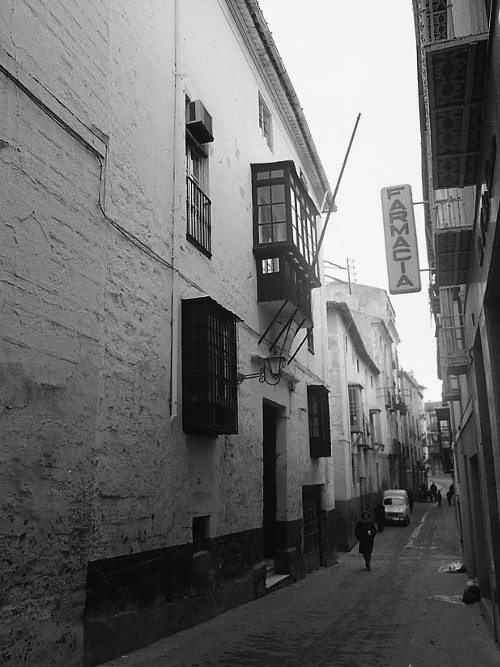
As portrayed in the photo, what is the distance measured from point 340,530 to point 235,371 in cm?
1491

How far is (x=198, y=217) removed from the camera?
9.95m

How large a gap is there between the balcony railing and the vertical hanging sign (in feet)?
12.5

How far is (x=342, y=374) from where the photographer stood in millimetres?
24453

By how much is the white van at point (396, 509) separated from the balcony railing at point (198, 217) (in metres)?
24.1

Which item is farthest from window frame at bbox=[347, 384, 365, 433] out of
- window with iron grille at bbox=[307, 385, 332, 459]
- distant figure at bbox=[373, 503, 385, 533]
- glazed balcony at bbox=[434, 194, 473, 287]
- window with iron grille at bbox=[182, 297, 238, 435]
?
window with iron grille at bbox=[182, 297, 238, 435]

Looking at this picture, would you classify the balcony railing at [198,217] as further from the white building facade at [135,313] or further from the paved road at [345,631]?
the paved road at [345,631]

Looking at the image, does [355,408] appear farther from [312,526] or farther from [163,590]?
[163,590]

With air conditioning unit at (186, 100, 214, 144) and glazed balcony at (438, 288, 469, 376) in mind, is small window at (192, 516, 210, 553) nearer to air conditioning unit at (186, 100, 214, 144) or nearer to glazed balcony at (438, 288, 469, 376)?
glazed balcony at (438, 288, 469, 376)

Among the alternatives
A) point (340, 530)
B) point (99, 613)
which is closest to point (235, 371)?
point (99, 613)

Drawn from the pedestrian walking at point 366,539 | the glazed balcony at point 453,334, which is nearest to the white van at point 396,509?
the pedestrian walking at point 366,539

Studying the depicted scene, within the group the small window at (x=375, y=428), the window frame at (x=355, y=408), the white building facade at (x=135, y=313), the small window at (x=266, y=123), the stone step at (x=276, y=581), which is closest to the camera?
the white building facade at (x=135, y=313)

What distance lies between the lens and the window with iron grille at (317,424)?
1605cm

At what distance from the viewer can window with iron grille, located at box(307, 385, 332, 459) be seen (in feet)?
52.6

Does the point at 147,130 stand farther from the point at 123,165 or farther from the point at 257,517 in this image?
the point at 257,517
